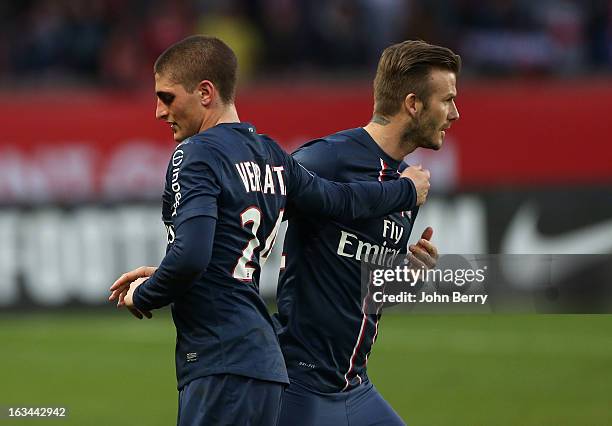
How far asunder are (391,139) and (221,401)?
1.57 m

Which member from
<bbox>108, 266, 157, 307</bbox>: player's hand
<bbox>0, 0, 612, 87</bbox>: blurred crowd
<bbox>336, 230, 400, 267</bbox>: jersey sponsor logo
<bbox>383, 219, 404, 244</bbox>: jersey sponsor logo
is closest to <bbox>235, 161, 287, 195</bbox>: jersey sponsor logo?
<bbox>108, 266, 157, 307</bbox>: player's hand

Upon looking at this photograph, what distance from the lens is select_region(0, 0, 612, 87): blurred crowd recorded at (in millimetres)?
15766

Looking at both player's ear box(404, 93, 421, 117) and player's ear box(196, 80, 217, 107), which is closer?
player's ear box(196, 80, 217, 107)

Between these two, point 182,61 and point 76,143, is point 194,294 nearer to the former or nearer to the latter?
point 182,61

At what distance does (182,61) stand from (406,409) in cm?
526

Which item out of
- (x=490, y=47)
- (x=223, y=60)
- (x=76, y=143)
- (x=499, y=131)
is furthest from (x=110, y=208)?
(x=223, y=60)

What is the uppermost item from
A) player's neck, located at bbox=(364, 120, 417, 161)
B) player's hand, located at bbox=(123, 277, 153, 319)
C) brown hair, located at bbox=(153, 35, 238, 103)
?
brown hair, located at bbox=(153, 35, 238, 103)

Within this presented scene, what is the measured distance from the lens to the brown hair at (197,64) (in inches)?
178

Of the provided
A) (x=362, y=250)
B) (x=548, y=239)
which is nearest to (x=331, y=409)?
(x=362, y=250)

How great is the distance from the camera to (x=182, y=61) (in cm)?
452

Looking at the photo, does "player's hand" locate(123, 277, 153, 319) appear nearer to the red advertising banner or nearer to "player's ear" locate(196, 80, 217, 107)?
"player's ear" locate(196, 80, 217, 107)

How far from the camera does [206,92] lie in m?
4.54

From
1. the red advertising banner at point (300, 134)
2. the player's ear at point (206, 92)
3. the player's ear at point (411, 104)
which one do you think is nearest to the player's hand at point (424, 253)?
the player's ear at point (411, 104)

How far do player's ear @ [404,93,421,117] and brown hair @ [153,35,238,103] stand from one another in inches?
38.3
